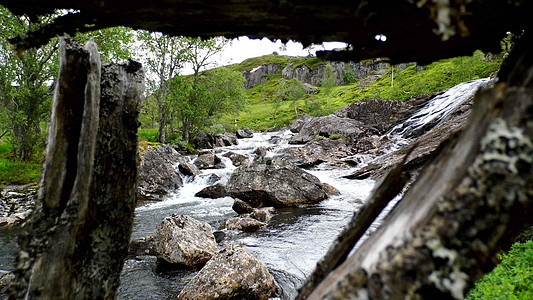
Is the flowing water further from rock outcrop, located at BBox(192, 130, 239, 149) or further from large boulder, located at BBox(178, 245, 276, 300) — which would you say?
rock outcrop, located at BBox(192, 130, 239, 149)

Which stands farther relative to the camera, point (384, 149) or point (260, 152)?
point (260, 152)

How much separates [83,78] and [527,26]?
3231mm

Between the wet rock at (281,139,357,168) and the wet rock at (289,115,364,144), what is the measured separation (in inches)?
157

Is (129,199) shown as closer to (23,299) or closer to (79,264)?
(79,264)

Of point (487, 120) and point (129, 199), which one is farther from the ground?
point (487, 120)

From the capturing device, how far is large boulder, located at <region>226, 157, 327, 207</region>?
674 inches

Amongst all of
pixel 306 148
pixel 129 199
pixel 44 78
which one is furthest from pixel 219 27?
pixel 306 148

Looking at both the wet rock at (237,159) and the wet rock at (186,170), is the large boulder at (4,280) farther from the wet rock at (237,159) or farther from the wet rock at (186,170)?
the wet rock at (237,159)

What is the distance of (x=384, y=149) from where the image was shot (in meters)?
29.5

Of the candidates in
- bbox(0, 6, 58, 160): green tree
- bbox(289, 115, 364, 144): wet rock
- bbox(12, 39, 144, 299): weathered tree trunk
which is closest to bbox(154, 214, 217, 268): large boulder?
bbox(12, 39, 144, 299): weathered tree trunk

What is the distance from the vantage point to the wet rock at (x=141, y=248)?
10.5 metres

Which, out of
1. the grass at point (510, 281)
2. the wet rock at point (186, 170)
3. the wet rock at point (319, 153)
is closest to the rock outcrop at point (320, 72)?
the wet rock at point (319, 153)

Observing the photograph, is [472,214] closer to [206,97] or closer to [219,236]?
[219,236]

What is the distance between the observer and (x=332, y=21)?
1.97 metres
